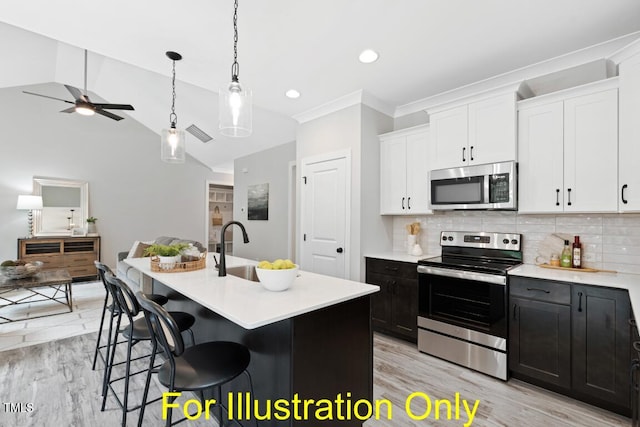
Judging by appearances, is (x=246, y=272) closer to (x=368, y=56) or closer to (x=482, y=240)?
(x=368, y=56)

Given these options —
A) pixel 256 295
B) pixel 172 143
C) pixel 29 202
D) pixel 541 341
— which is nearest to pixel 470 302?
pixel 541 341

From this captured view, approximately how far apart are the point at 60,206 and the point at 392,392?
6788mm

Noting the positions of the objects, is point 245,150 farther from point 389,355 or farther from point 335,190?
point 389,355

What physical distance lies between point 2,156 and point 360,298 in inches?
278

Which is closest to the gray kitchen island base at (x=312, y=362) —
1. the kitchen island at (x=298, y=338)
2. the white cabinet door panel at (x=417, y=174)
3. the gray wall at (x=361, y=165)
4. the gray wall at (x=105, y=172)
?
the kitchen island at (x=298, y=338)

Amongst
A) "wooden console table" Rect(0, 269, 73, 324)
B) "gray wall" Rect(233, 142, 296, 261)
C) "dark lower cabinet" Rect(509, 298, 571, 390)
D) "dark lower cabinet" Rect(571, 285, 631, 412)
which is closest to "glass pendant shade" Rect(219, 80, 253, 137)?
"dark lower cabinet" Rect(509, 298, 571, 390)

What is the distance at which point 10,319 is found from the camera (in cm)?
377

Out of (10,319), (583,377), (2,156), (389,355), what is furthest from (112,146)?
(583,377)

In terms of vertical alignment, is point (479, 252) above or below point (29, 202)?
below

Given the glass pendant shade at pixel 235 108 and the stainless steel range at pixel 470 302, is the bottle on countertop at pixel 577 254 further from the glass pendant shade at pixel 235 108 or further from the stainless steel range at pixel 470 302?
the glass pendant shade at pixel 235 108

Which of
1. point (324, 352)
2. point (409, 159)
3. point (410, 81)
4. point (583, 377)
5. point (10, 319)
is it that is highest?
point (410, 81)

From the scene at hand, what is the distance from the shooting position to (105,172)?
6.48 m

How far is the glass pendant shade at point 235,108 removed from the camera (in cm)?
199

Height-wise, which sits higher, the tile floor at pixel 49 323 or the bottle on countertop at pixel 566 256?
the bottle on countertop at pixel 566 256
